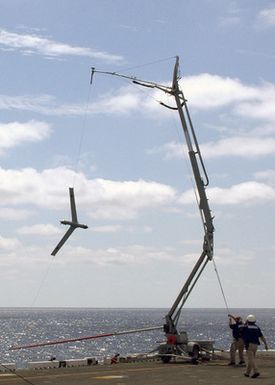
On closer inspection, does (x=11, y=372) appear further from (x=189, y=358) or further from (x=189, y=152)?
(x=189, y=152)

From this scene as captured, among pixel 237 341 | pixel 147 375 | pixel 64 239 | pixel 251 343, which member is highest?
pixel 64 239

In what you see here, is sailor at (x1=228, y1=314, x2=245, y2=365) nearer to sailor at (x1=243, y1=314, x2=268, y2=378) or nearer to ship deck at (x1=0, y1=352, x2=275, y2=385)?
ship deck at (x1=0, y1=352, x2=275, y2=385)

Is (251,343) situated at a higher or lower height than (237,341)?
lower

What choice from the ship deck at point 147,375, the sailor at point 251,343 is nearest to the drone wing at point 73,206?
the ship deck at point 147,375

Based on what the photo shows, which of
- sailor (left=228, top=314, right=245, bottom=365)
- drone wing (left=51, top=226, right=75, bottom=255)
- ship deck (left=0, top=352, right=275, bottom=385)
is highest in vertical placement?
drone wing (left=51, top=226, right=75, bottom=255)

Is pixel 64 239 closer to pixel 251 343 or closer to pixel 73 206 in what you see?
pixel 73 206

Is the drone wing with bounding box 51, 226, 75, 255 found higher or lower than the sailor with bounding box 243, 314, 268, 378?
higher

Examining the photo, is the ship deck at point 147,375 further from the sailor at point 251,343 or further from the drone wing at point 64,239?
the drone wing at point 64,239

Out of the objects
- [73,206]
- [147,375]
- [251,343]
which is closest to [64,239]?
[73,206]

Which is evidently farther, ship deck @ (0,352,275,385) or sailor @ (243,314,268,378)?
sailor @ (243,314,268,378)

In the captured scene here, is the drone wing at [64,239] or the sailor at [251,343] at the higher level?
the drone wing at [64,239]

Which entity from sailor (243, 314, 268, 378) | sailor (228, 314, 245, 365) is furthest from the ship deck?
sailor (228, 314, 245, 365)

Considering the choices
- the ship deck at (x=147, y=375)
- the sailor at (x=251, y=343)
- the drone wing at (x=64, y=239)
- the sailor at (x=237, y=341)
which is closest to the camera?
the ship deck at (x=147, y=375)

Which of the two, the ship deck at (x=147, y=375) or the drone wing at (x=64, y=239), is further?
the drone wing at (x=64, y=239)
